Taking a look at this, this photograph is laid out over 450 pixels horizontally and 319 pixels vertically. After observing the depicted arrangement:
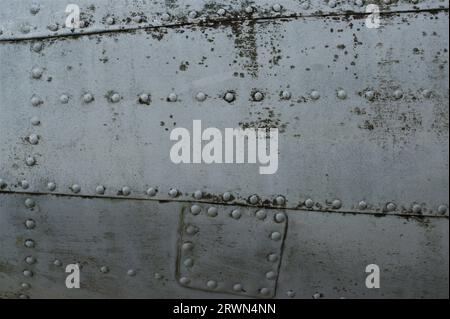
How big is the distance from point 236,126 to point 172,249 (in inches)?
22.6

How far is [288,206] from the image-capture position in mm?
2346

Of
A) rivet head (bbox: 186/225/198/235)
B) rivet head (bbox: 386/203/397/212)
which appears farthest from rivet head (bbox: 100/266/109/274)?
rivet head (bbox: 386/203/397/212)

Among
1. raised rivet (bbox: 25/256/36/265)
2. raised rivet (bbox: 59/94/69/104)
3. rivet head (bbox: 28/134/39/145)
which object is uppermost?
raised rivet (bbox: 59/94/69/104)

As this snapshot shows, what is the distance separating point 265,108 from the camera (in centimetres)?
232

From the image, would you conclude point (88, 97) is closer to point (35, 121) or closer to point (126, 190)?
point (35, 121)

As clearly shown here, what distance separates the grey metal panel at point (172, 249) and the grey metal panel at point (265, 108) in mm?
71

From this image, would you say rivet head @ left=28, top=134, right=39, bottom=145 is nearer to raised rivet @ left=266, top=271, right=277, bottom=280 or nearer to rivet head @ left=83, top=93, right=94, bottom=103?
rivet head @ left=83, top=93, right=94, bottom=103

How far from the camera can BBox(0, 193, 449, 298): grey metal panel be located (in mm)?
2348

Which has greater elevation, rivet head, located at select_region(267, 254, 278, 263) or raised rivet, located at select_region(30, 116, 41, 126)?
raised rivet, located at select_region(30, 116, 41, 126)

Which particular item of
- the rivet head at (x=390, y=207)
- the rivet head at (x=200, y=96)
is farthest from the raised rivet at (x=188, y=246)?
the rivet head at (x=390, y=207)

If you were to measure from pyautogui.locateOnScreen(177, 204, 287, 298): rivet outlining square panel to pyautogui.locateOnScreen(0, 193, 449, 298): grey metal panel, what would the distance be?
0.01 meters

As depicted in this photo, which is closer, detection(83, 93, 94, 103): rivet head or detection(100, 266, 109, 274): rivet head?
detection(83, 93, 94, 103): rivet head

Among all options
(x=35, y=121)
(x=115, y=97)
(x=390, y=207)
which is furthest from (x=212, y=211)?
(x=35, y=121)

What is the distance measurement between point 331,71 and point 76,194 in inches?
44.3
